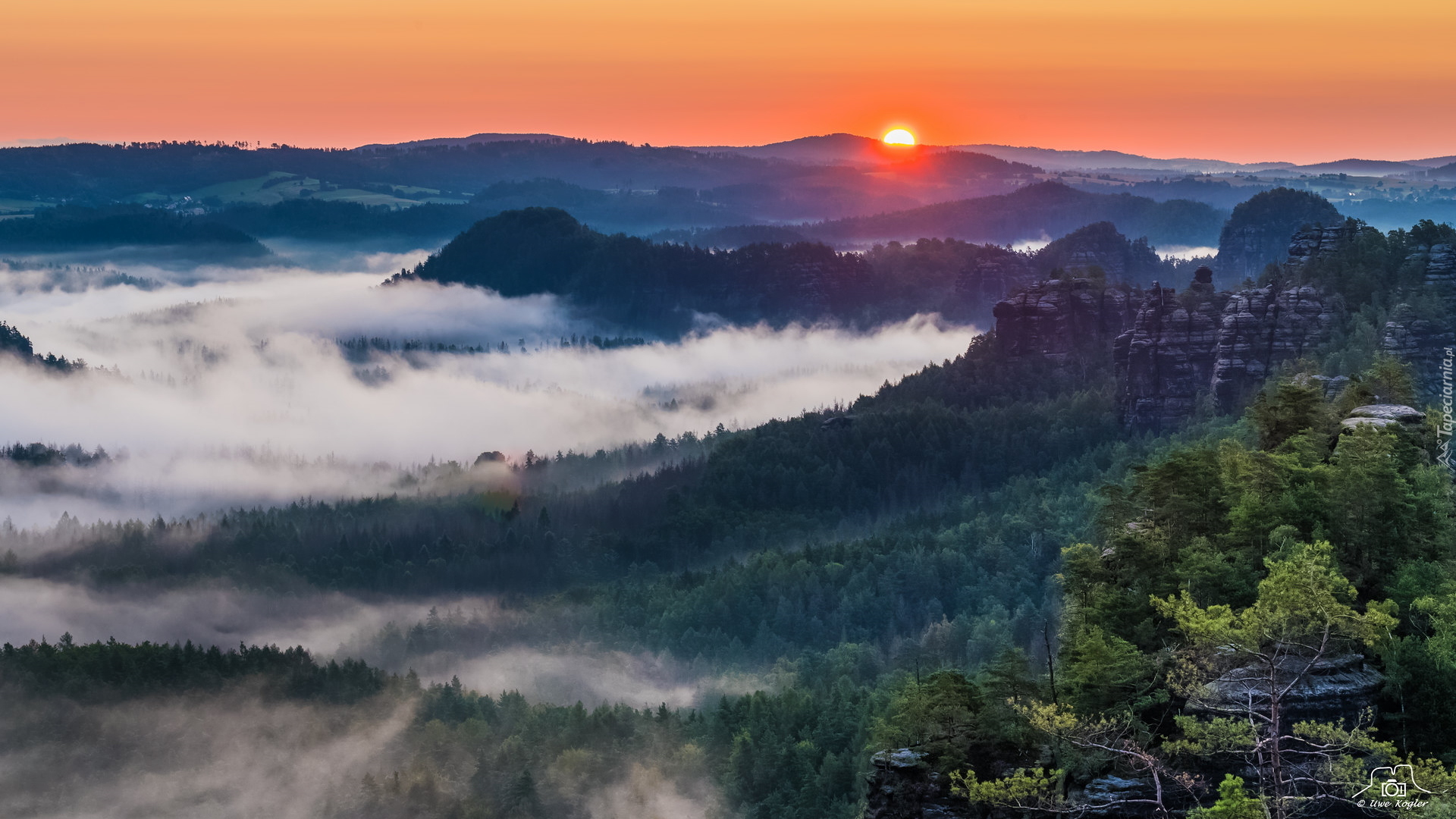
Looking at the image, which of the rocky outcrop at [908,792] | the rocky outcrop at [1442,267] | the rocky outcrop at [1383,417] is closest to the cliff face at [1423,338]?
the rocky outcrop at [1442,267]

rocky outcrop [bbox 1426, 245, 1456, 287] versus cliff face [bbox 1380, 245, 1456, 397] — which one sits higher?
rocky outcrop [bbox 1426, 245, 1456, 287]

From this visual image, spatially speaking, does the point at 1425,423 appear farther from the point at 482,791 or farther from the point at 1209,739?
the point at 482,791

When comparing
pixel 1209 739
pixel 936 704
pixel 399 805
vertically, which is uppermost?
pixel 1209 739

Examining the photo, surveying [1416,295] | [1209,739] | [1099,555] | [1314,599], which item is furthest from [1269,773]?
[1416,295]

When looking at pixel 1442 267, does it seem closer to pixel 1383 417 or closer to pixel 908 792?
pixel 1383 417

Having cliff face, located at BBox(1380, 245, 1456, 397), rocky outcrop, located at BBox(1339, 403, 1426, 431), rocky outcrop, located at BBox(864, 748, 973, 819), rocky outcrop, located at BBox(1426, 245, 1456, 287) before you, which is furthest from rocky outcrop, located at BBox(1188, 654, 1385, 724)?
rocky outcrop, located at BBox(1426, 245, 1456, 287)

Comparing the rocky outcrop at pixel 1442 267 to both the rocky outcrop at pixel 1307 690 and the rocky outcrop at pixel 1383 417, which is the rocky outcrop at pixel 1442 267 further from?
the rocky outcrop at pixel 1307 690

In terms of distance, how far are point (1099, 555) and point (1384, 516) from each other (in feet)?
61.7

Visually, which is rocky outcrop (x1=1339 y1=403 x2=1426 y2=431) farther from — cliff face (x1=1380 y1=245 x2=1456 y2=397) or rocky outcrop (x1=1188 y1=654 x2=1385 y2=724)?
cliff face (x1=1380 y1=245 x2=1456 y2=397)

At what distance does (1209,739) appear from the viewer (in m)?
59.7

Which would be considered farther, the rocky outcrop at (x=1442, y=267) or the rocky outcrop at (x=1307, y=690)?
the rocky outcrop at (x=1442, y=267)

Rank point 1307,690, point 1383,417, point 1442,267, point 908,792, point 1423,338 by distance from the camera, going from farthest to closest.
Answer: point 1442,267 < point 1423,338 < point 1383,417 < point 908,792 < point 1307,690

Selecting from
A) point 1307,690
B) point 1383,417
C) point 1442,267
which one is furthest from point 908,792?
point 1442,267

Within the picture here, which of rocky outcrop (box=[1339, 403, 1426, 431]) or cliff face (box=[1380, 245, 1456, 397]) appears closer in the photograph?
rocky outcrop (box=[1339, 403, 1426, 431])
